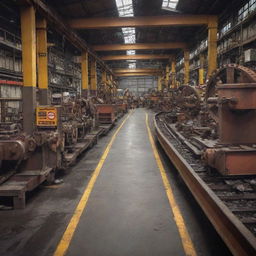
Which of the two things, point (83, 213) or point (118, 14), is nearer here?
point (83, 213)

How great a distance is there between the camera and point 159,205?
4941mm

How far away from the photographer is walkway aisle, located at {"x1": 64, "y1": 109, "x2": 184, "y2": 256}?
3.53 meters

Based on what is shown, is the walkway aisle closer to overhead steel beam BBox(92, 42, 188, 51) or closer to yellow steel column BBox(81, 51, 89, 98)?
yellow steel column BBox(81, 51, 89, 98)

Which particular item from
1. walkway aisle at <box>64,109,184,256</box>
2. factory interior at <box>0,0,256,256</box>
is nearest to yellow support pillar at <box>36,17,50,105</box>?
factory interior at <box>0,0,256,256</box>

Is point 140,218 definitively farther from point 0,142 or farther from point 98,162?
point 98,162

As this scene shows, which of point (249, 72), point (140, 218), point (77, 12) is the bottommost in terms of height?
point (140, 218)

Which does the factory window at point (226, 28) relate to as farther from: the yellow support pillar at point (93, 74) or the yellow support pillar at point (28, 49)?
the yellow support pillar at point (28, 49)

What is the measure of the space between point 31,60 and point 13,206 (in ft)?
19.7

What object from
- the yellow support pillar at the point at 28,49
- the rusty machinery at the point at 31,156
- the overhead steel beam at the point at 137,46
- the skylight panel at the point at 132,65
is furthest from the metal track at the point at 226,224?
the skylight panel at the point at 132,65

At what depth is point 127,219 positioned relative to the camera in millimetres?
4367

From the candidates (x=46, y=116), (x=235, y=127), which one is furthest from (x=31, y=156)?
(x=235, y=127)

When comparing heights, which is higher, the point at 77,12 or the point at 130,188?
the point at 77,12

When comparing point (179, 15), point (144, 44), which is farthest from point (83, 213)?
point (144, 44)

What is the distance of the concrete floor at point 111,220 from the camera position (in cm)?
355
